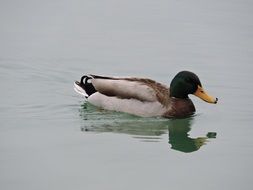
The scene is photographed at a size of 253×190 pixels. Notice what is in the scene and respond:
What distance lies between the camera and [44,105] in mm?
12172

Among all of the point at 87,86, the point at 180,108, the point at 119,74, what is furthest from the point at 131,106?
the point at 119,74

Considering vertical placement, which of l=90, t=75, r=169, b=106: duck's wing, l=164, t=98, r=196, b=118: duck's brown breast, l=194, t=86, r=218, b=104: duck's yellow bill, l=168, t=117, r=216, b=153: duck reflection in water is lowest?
l=168, t=117, r=216, b=153: duck reflection in water

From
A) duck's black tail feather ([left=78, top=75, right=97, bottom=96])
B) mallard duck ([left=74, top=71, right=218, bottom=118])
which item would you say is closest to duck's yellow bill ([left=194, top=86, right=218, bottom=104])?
mallard duck ([left=74, top=71, right=218, bottom=118])

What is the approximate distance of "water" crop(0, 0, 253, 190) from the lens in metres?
9.08

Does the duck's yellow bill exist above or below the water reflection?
above

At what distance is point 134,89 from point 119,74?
232cm

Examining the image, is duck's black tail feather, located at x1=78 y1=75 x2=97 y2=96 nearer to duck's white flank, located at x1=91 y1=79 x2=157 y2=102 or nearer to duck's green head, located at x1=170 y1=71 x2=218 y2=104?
duck's white flank, located at x1=91 y1=79 x2=157 y2=102

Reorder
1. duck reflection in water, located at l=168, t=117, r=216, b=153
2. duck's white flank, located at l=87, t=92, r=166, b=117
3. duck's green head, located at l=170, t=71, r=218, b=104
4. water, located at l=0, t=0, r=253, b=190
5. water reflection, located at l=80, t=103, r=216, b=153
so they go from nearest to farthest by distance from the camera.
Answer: water, located at l=0, t=0, r=253, b=190 → duck reflection in water, located at l=168, t=117, r=216, b=153 → water reflection, located at l=80, t=103, r=216, b=153 → duck's white flank, located at l=87, t=92, r=166, b=117 → duck's green head, located at l=170, t=71, r=218, b=104

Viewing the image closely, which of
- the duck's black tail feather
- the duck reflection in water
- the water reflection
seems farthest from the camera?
the duck's black tail feather

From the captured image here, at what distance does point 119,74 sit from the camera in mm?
14109

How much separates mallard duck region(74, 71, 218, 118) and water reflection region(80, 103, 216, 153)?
0.41ft

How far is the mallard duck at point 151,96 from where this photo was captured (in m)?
11.8

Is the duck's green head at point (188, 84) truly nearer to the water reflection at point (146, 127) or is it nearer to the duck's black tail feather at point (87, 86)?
the water reflection at point (146, 127)

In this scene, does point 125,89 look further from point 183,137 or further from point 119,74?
point 119,74
